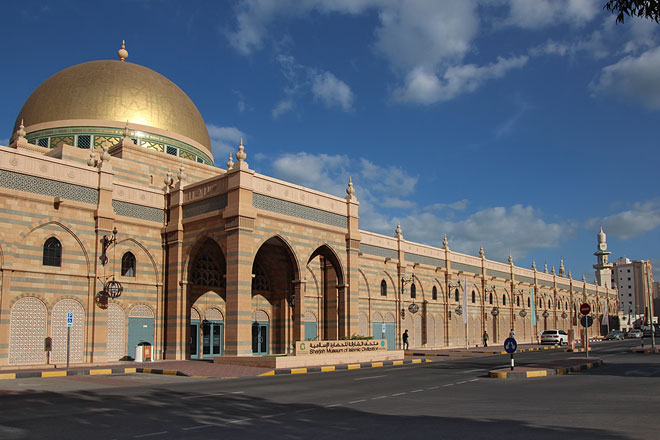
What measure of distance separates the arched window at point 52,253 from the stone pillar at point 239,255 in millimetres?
6843

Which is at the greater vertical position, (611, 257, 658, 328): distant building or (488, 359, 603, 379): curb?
(611, 257, 658, 328): distant building

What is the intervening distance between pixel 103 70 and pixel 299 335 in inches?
794

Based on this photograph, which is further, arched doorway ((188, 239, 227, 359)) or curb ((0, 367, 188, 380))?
arched doorway ((188, 239, 227, 359))

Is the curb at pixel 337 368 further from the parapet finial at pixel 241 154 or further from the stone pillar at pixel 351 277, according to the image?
the parapet finial at pixel 241 154

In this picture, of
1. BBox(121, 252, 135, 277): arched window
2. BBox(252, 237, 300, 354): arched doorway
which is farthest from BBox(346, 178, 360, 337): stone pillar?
BBox(121, 252, 135, 277): arched window

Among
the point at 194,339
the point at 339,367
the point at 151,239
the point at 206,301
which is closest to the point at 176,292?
the point at 206,301

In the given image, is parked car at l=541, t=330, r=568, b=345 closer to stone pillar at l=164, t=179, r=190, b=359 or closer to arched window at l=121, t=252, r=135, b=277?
stone pillar at l=164, t=179, r=190, b=359

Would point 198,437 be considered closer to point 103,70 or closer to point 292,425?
point 292,425

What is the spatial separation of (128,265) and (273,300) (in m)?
8.79

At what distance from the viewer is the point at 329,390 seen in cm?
1504

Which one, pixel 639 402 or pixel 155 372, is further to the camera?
pixel 155 372

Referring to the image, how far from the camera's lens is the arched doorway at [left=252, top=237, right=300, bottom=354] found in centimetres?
3212

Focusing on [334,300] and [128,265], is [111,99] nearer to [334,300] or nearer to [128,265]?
[128,265]

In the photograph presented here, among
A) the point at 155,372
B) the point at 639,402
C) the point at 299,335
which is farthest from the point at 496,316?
the point at 639,402
